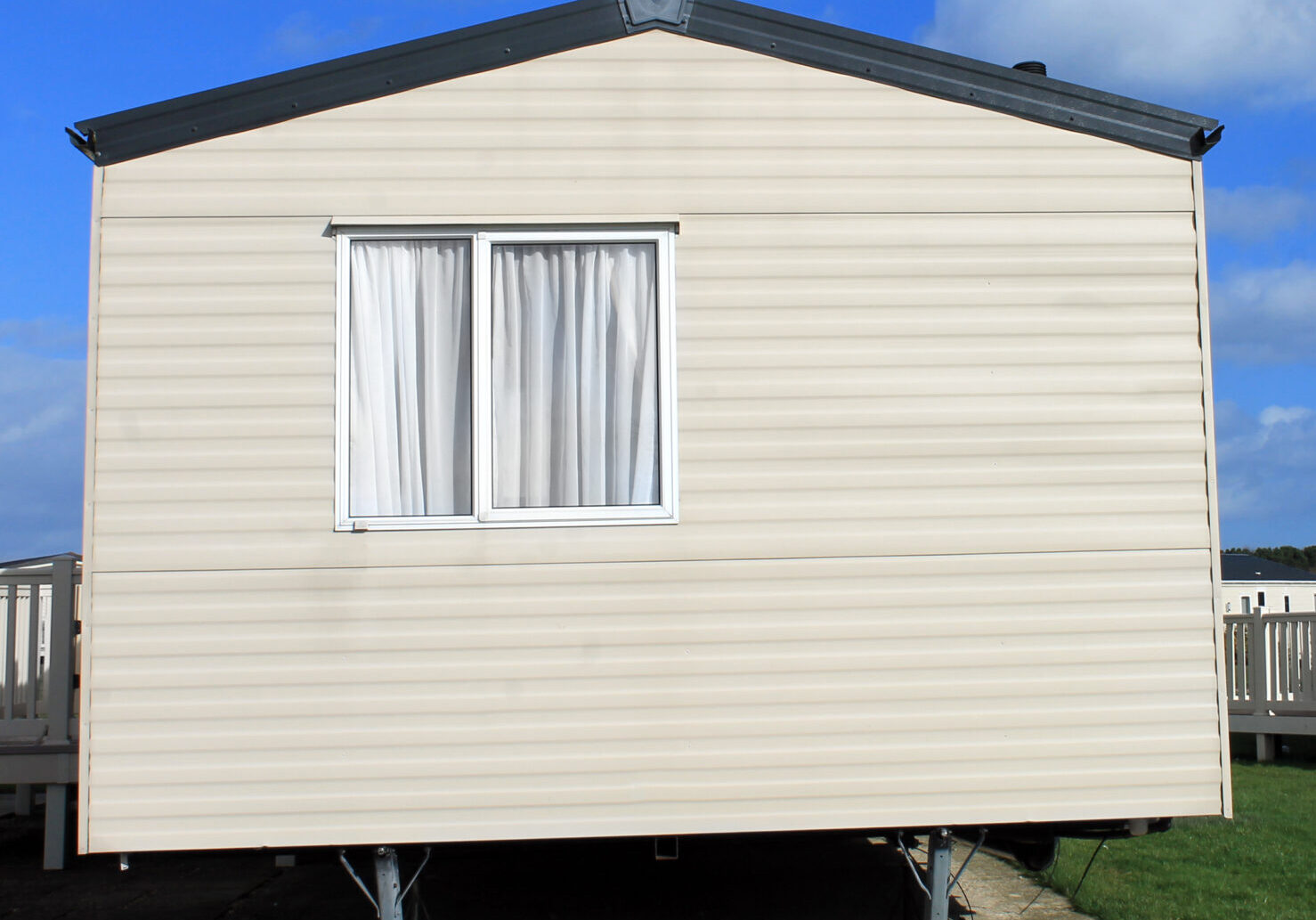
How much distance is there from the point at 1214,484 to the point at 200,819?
13.9ft

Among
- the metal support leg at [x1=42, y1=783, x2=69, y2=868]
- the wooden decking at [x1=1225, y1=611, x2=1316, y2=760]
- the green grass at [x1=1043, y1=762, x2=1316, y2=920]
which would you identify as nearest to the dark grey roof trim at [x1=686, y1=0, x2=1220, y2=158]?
the green grass at [x1=1043, y1=762, x2=1316, y2=920]

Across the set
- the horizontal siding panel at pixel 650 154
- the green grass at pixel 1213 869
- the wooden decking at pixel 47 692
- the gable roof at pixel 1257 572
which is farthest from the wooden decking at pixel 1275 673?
the gable roof at pixel 1257 572

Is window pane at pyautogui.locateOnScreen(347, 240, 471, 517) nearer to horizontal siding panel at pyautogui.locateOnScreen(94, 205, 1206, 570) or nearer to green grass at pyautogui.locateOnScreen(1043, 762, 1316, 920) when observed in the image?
horizontal siding panel at pyautogui.locateOnScreen(94, 205, 1206, 570)

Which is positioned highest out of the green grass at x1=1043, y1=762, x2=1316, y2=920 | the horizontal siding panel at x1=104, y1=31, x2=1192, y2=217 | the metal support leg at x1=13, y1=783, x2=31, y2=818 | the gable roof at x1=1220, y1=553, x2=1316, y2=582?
the horizontal siding panel at x1=104, y1=31, x2=1192, y2=217

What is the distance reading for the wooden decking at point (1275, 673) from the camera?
9.99 meters

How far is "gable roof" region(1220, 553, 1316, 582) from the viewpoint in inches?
965

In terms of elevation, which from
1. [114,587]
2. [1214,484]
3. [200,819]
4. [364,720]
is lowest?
[200,819]

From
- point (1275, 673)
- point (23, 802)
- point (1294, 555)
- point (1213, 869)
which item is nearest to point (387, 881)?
point (1213, 869)

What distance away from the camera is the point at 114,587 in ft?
13.9

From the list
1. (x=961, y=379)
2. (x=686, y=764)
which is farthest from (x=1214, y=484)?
(x=686, y=764)

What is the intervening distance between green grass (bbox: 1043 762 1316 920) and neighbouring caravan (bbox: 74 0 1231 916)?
5.87 ft

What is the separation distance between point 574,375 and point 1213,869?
5.10 metres

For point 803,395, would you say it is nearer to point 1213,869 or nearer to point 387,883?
point 387,883

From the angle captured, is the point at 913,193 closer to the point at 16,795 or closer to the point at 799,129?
the point at 799,129
